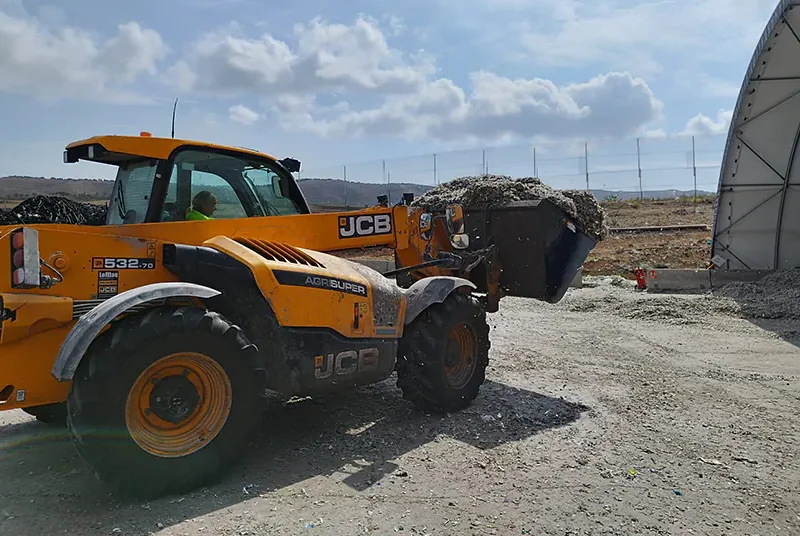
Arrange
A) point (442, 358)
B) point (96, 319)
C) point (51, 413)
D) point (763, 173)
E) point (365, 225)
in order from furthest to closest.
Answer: point (763, 173) → point (365, 225) → point (442, 358) → point (51, 413) → point (96, 319)

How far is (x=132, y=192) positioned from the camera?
5207mm

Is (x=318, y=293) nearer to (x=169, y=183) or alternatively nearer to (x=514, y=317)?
(x=169, y=183)

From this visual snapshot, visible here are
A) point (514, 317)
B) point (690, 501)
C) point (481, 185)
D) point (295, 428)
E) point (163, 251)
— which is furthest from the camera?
point (514, 317)

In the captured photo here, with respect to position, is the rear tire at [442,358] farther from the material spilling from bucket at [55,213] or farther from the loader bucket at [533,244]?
the material spilling from bucket at [55,213]

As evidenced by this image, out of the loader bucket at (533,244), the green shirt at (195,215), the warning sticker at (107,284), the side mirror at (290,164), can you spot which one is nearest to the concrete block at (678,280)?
the loader bucket at (533,244)

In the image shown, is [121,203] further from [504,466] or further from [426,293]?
[504,466]

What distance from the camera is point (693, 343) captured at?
31.4ft

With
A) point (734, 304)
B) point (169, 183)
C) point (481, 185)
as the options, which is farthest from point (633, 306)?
point (169, 183)

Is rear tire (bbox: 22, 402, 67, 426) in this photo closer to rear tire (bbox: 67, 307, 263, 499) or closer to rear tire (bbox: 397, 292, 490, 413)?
rear tire (bbox: 67, 307, 263, 499)

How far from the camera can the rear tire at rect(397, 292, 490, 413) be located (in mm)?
5887

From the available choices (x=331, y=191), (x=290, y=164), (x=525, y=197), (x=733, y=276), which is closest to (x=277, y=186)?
(x=290, y=164)

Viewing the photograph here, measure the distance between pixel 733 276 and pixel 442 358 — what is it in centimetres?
1126

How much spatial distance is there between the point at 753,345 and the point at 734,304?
3.01 meters

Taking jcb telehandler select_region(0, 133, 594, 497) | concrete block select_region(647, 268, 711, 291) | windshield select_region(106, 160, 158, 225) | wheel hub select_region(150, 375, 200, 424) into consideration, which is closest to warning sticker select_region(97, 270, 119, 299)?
jcb telehandler select_region(0, 133, 594, 497)
